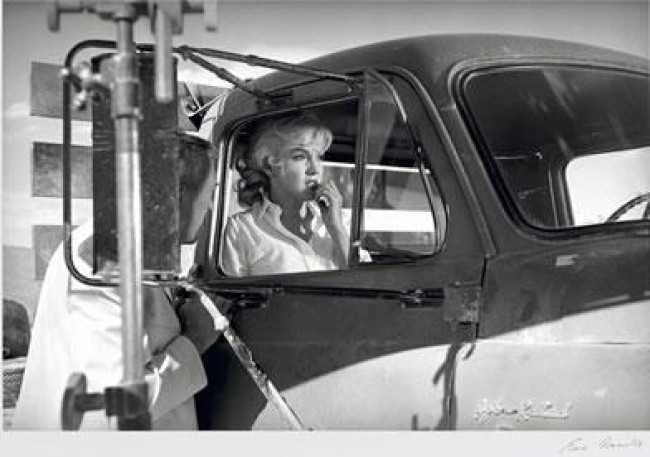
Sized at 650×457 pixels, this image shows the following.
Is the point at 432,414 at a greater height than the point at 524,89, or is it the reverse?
the point at 524,89

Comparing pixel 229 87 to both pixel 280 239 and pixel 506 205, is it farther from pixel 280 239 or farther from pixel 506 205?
pixel 506 205

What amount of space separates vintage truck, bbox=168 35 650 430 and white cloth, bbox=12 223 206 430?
4.0 inches

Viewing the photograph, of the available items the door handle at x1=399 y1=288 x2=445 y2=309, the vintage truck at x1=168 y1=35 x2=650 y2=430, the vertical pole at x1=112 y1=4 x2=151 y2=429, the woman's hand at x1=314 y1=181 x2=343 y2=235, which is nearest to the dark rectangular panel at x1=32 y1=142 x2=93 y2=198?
the vintage truck at x1=168 y1=35 x2=650 y2=430

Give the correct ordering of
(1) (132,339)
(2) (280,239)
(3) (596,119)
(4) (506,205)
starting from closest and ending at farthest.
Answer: (1) (132,339)
(4) (506,205)
(3) (596,119)
(2) (280,239)

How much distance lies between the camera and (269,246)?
7.31 ft

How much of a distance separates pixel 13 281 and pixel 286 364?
2.13ft

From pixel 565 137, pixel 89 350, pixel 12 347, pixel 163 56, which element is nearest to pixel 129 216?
pixel 163 56

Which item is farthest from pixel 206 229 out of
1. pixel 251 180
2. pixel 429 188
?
pixel 429 188

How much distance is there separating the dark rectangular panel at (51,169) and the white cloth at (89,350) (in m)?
0.13

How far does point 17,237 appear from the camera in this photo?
225 centimetres

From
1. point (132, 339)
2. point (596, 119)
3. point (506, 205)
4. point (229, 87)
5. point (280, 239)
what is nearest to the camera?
point (132, 339)
